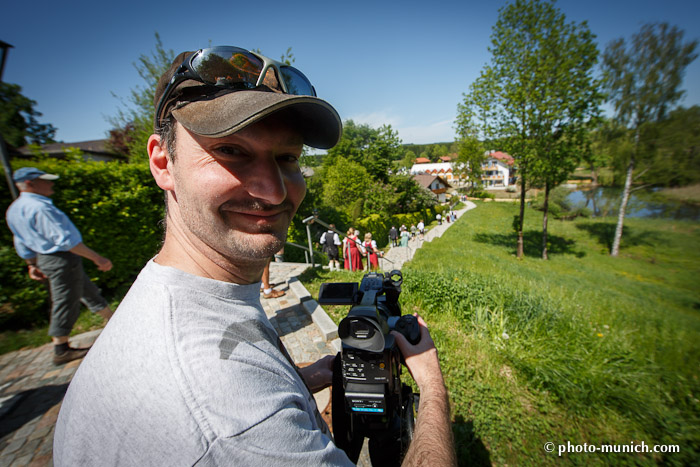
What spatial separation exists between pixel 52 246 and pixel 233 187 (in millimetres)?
4502

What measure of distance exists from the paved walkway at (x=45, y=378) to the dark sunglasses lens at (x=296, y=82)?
3323mm

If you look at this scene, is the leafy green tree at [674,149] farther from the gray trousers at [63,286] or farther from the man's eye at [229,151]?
the gray trousers at [63,286]

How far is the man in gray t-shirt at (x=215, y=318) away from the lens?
2.12 feet

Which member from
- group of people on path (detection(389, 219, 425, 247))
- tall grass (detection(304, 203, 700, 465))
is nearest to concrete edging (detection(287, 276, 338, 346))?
tall grass (detection(304, 203, 700, 465))

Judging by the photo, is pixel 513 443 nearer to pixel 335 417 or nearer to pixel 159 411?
pixel 335 417

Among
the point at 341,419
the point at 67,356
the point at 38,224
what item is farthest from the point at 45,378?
the point at 341,419

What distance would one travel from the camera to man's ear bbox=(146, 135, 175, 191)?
111 cm

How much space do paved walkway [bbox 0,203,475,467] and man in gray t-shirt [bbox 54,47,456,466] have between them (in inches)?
102

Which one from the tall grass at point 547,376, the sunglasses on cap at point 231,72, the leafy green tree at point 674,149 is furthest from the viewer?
the leafy green tree at point 674,149

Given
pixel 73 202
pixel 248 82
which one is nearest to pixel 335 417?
pixel 248 82

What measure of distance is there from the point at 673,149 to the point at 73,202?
96.4 ft

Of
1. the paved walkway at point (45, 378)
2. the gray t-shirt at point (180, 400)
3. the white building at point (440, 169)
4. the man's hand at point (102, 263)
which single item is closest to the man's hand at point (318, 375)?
the gray t-shirt at point (180, 400)

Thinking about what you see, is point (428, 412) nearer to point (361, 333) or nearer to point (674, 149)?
point (361, 333)

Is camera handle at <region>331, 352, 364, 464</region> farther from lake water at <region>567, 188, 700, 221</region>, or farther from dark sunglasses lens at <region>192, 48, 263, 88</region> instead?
lake water at <region>567, 188, 700, 221</region>
